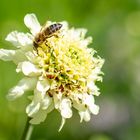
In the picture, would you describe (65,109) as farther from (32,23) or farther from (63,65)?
(32,23)

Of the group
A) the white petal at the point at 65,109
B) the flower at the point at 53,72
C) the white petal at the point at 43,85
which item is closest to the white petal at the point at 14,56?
the flower at the point at 53,72

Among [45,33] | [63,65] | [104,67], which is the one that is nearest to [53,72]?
[63,65]

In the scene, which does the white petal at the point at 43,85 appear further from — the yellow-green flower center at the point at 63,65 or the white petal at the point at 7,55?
the white petal at the point at 7,55

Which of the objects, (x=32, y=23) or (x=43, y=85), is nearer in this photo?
(x=43, y=85)

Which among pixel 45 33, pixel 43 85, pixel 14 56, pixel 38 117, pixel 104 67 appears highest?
pixel 104 67

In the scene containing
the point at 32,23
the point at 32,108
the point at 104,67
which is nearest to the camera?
the point at 32,108

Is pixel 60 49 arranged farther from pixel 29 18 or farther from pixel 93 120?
pixel 93 120

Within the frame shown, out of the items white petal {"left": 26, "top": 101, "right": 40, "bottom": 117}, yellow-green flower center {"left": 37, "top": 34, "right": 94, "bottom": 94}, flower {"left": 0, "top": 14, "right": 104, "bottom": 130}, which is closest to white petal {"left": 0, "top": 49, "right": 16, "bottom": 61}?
flower {"left": 0, "top": 14, "right": 104, "bottom": 130}

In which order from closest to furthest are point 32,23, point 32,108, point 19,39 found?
point 32,108 → point 19,39 → point 32,23

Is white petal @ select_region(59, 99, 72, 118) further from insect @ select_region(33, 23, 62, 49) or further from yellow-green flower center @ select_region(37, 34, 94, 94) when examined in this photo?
insect @ select_region(33, 23, 62, 49)

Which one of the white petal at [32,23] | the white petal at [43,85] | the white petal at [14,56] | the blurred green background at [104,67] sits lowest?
the white petal at [43,85]
